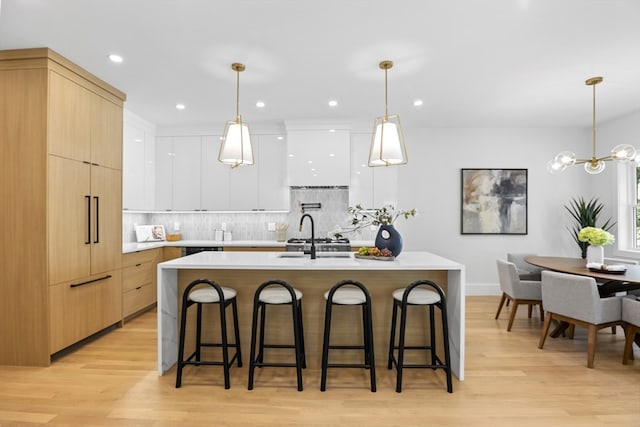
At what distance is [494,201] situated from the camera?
18.4 feet

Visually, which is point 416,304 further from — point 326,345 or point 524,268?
point 524,268

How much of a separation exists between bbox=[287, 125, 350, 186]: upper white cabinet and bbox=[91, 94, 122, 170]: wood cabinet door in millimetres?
2224

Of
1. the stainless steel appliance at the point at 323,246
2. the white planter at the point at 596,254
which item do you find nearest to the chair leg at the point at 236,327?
the stainless steel appliance at the point at 323,246

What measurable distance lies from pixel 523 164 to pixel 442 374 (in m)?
4.06

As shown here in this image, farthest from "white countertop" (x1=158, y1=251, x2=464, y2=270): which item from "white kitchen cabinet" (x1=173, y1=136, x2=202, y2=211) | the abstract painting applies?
the abstract painting

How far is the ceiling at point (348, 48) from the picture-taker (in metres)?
2.46

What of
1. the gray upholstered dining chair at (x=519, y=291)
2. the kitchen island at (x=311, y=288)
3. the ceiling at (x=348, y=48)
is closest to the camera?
the ceiling at (x=348, y=48)

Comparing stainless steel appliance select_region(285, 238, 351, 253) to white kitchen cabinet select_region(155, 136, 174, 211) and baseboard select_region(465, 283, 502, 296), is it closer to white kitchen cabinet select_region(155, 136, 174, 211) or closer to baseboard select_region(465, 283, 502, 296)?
white kitchen cabinet select_region(155, 136, 174, 211)

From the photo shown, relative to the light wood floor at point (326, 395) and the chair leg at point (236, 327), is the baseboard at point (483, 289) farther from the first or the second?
the chair leg at point (236, 327)

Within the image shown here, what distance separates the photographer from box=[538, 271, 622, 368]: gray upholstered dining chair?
303 centimetres

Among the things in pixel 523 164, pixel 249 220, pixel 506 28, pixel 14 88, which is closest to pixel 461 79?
pixel 506 28

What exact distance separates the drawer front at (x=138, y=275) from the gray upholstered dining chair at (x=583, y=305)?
14.5 ft

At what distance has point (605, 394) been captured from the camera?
2.59 meters

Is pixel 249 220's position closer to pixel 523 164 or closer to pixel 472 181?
pixel 472 181
